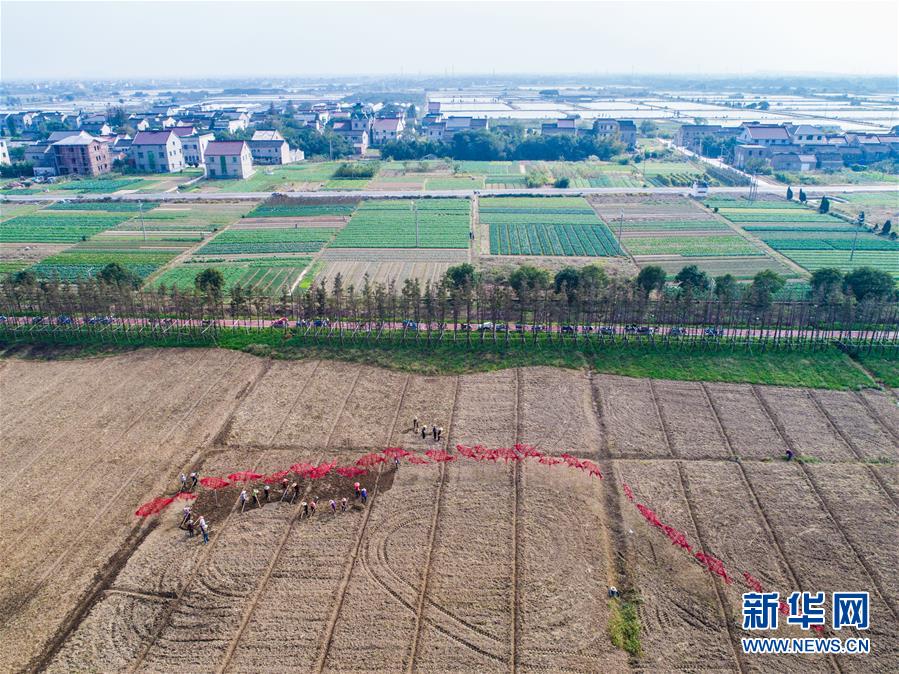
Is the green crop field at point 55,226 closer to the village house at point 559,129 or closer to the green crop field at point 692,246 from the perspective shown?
the green crop field at point 692,246

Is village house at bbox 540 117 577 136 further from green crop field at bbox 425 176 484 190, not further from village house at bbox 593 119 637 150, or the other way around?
green crop field at bbox 425 176 484 190

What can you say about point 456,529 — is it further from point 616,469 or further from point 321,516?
point 616,469

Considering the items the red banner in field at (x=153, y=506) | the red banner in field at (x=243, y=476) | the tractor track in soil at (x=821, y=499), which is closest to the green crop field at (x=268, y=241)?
the red banner in field at (x=243, y=476)

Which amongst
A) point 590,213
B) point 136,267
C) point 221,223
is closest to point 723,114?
point 590,213

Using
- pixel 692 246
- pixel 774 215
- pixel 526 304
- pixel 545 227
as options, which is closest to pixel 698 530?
pixel 526 304

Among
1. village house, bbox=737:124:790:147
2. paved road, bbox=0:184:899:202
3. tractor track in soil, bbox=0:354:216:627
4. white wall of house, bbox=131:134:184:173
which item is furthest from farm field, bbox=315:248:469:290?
village house, bbox=737:124:790:147

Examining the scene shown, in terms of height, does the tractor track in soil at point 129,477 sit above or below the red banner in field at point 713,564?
above
